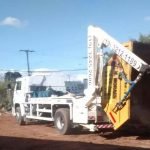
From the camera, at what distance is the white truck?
13172 mm

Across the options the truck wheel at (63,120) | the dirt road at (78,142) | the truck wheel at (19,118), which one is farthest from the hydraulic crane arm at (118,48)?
the truck wheel at (19,118)

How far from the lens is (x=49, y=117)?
18188mm

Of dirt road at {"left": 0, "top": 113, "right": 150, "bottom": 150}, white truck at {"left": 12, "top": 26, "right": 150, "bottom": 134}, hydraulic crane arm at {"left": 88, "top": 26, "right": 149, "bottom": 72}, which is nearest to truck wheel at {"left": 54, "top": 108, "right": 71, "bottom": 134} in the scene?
white truck at {"left": 12, "top": 26, "right": 150, "bottom": 134}

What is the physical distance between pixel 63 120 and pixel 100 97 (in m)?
2.29

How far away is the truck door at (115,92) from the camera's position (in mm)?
13250

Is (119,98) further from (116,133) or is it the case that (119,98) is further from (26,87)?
(26,87)

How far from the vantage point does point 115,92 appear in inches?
546

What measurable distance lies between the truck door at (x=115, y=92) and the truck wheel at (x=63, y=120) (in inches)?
83.2

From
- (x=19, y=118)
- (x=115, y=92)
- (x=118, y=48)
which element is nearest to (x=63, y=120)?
(x=115, y=92)

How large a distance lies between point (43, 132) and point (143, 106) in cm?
579

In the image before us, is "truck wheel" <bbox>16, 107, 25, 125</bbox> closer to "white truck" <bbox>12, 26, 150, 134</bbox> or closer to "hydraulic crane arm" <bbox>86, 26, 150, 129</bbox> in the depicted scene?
"white truck" <bbox>12, 26, 150, 134</bbox>

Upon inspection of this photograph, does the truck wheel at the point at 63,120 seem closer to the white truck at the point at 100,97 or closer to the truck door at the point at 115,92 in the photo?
the white truck at the point at 100,97

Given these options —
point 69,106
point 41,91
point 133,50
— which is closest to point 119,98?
point 133,50

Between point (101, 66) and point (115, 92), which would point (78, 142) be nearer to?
point (115, 92)
